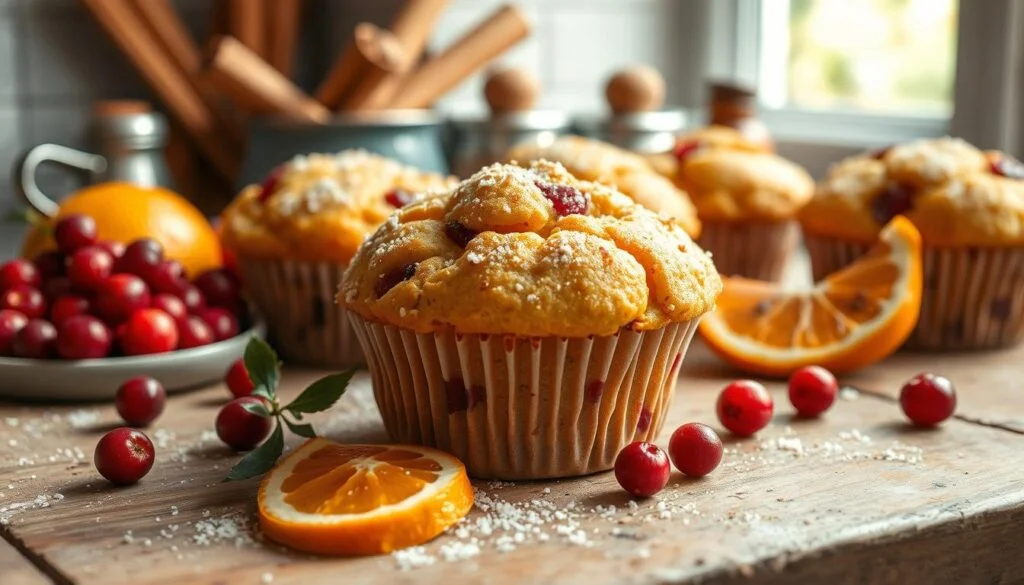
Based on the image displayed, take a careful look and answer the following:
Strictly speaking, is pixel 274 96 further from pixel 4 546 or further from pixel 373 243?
pixel 4 546

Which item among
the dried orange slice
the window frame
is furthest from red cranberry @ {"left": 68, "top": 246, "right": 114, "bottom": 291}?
the window frame

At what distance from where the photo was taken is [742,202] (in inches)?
91.4

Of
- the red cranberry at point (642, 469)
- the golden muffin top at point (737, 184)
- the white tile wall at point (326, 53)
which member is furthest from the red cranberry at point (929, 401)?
the white tile wall at point (326, 53)

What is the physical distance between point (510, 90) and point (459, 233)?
141 centimetres

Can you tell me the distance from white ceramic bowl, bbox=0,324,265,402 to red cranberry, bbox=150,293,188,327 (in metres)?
0.07

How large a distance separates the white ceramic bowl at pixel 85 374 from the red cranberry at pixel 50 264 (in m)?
0.17

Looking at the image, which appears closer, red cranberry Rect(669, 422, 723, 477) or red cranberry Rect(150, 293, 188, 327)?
red cranberry Rect(669, 422, 723, 477)

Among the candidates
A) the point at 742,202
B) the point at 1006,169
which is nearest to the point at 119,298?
the point at 742,202

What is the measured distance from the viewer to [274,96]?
267 centimetres

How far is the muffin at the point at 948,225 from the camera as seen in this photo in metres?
2.01

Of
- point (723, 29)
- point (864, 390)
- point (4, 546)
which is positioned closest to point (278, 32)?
point (723, 29)

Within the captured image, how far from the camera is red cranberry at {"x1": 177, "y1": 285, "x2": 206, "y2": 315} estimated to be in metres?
1.96

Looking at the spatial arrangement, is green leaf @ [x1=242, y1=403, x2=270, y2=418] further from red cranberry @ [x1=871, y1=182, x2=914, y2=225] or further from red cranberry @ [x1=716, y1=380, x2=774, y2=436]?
red cranberry @ [x1=871, y1=182, x2=914, y2=225]

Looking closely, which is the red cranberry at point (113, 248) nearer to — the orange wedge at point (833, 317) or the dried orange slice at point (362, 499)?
the dried orange slice at point (362, 499)
